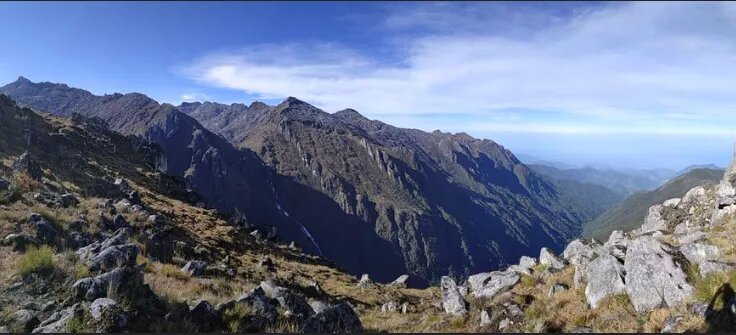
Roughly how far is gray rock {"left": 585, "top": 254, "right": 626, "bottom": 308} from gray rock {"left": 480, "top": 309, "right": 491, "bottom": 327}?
3.82 meters

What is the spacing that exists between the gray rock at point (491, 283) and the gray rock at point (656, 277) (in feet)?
20.2

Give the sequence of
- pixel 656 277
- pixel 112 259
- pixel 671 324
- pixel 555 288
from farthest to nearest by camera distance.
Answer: pixel 555 288 → pixel 112 259 → pixel 656 277 → pixel 671 324

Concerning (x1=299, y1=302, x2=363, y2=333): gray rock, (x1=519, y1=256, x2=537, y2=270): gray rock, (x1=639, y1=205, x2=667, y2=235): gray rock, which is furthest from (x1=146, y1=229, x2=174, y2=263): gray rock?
(x1=639, y1=205, x2=667, y2=235): gray rock

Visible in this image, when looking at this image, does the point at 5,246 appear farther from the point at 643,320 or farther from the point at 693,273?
the point at 693,273

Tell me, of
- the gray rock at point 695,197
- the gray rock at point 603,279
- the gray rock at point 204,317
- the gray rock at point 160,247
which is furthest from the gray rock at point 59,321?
the gray rock at point 695,197

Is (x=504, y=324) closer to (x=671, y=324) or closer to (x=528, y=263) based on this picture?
(x=671, y=324)

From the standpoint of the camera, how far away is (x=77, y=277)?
43.8 feet

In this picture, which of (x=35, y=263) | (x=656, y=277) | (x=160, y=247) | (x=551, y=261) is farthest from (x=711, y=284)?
(x=160, y=247)

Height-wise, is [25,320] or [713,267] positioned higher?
[713,267]

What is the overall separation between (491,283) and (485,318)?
5.94 meters

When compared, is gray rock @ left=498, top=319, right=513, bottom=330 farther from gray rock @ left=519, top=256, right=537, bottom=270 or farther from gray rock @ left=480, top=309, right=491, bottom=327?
gray rock @ left=519, top=256, right=537, bottom=270

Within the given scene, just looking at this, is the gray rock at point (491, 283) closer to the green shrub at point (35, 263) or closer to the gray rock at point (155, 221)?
the green shrub at point (35, 263)

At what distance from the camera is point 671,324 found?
40.6ft

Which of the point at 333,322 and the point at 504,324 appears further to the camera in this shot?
the point at 504,324
